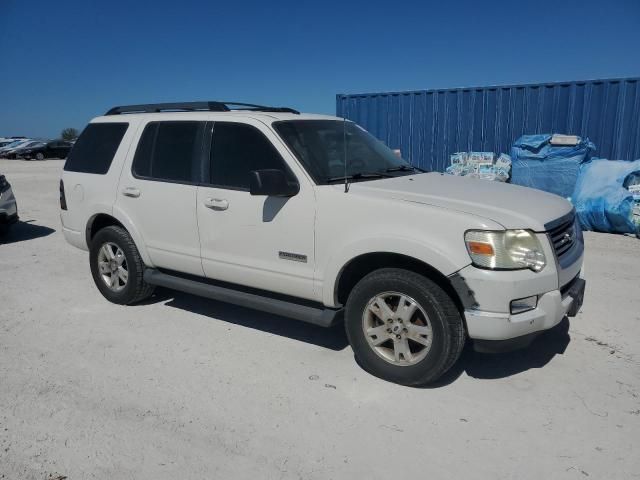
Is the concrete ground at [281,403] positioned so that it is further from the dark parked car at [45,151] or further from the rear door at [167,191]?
the dark parked car at [45,151]

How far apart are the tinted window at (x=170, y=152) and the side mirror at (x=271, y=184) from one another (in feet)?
3.13

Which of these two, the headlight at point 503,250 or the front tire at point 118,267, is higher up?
the headlight at point 503,250

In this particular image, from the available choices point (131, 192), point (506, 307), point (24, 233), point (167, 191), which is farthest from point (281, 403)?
point (24, 233)

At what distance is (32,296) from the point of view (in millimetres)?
5625

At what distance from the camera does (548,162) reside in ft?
33.6

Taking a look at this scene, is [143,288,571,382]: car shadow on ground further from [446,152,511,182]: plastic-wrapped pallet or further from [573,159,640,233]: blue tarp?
[446,152,511,182]: plastic-wrapped pallet

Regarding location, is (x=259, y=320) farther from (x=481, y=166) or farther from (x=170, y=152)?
(x=481, y=166)

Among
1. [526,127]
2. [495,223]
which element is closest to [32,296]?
[495,223]

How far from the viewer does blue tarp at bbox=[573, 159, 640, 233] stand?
845 cm

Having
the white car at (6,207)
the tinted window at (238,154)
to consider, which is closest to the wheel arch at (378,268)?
the tinted window at (238,154)

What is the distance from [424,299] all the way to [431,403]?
2.23 ft

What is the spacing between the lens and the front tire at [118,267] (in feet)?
16.4

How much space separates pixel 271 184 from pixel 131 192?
186 cm

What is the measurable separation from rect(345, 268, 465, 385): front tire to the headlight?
348 mm
